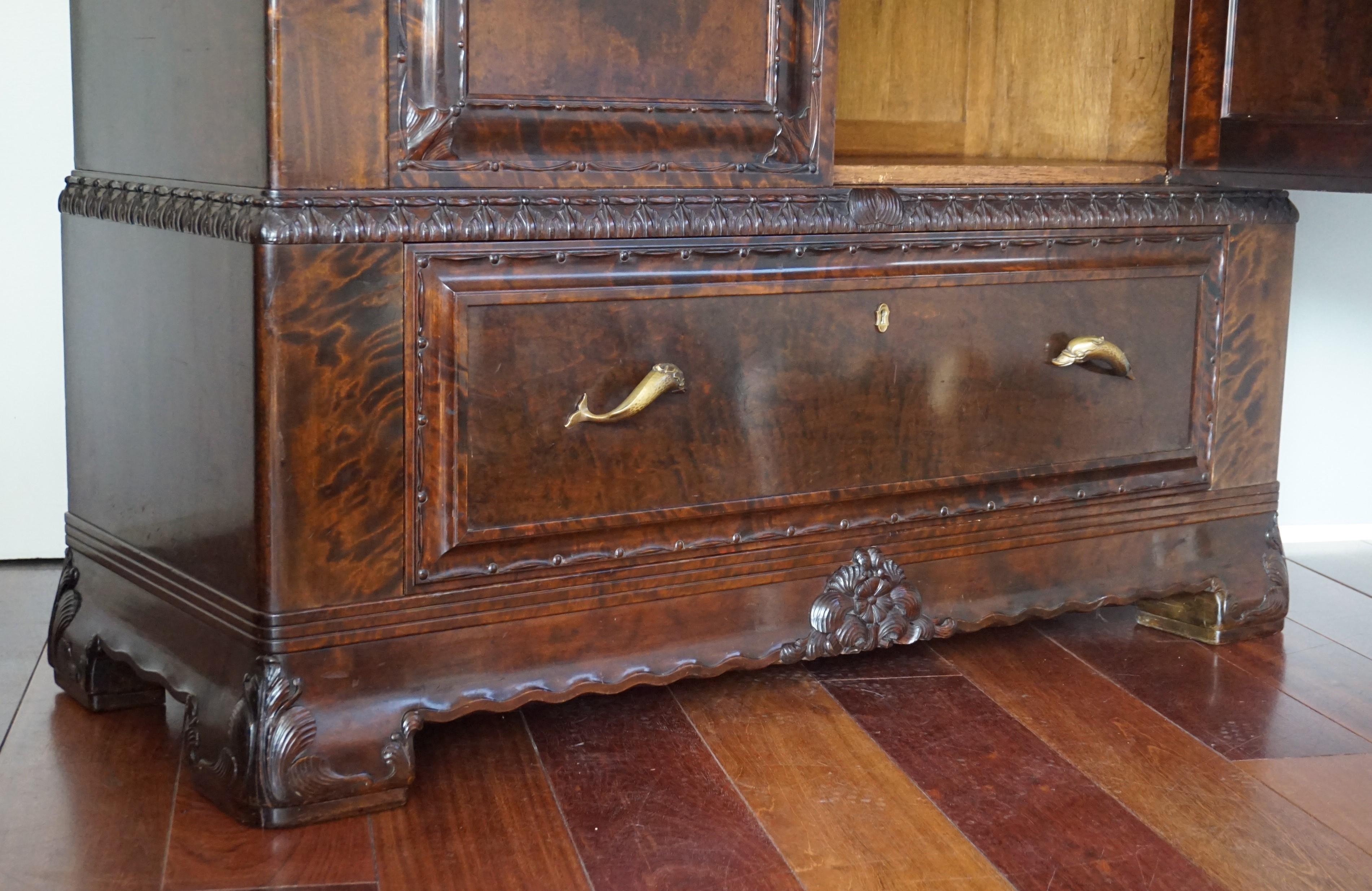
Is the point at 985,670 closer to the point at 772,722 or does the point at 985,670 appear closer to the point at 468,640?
the point at 772,722

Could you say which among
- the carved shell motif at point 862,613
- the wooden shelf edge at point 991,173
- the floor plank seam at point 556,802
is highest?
the wooden shelf edge at point 991,173

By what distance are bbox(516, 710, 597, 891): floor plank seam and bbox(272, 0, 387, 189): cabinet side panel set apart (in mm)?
525

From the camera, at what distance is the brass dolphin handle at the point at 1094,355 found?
4.97 ft

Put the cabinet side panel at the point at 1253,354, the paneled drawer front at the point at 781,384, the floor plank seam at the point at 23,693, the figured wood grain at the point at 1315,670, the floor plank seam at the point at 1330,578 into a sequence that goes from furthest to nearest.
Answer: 1. the floor plank seam at the point at 1330,578
2. the cabinet side panel at the point at 1253,354
3. the figured wood grain at the point at 1315,670
4. the floor plank seam at the point at 23,693
5. the paneled drawer front at the point at 781,384

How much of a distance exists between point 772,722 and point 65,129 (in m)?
1.09

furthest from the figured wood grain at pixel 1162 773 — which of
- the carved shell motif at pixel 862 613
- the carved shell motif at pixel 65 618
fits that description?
the carved shell motif at pixel 65 618

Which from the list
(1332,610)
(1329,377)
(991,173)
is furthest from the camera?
(1329,377)

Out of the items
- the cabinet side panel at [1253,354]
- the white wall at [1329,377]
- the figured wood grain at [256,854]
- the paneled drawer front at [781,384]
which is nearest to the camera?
the figured wood grain at [256,854]

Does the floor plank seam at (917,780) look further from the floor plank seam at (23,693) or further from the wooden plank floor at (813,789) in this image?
the floor plank seam at (23,693)

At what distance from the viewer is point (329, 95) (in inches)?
44.4

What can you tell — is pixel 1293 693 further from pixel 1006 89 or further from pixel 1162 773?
pixel 1006 89

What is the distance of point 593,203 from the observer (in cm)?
125

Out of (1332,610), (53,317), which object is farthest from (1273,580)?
(53,317)

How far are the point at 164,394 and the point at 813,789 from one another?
2.15ft
